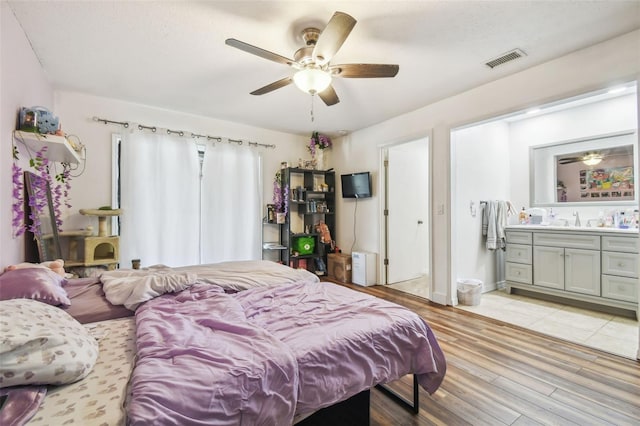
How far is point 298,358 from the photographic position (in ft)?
3.73

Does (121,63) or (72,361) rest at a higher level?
(121,63)

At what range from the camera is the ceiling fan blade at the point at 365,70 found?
2023mm

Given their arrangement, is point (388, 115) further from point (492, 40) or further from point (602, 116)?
point (602, 116)

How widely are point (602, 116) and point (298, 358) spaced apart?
4710 mm

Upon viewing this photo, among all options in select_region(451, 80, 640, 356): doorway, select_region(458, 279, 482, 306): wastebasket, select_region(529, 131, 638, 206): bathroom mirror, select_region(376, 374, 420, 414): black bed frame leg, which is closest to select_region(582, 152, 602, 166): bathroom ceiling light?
select_region(529, 131, 638, 206): bathroom mirror

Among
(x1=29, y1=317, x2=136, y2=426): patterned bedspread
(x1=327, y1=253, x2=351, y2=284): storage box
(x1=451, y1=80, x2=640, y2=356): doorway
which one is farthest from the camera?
(x1=327, y1=253, x2=351, y2=284): storage box

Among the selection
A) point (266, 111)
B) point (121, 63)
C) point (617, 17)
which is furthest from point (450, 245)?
point (121, 63)

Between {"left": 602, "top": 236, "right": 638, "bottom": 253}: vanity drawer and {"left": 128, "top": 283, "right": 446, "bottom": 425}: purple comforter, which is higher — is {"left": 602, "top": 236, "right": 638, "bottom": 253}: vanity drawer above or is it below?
above

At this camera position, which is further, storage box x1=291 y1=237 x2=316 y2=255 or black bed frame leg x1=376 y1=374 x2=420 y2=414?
storage box x1=291 y1=237 x2=316 y2=255

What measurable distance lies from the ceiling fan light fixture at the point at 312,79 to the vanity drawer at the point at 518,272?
355 centimetres

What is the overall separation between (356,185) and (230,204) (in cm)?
197

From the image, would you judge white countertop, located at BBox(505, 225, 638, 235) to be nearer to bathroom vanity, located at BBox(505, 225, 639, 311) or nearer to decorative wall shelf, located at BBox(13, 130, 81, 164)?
bathroom vanity, located at BBox(505, 225, 639, 311)

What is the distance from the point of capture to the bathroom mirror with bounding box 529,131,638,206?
11.1 feet

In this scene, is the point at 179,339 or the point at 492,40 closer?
the point at 179,339
